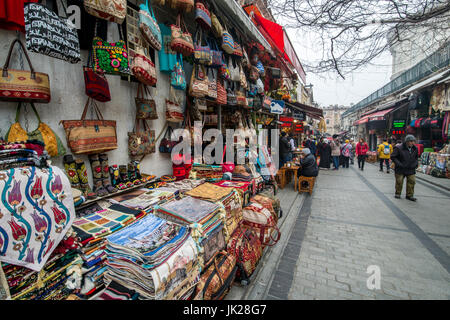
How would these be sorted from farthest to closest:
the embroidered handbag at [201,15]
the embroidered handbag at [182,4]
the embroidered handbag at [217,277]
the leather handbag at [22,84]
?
the embroidered handbag at [201,15]
the embroidered handbag at [182,4]
the embroidered handbag at [217,277]
the leather handbag at [22,84]

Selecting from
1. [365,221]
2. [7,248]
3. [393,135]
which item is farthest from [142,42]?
[393,135]

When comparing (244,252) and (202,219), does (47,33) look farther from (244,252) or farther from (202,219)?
(244,252)

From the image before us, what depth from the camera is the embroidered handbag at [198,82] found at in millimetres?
3754

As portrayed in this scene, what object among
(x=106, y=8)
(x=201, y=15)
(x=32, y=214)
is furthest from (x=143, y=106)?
(x=32, y=214)

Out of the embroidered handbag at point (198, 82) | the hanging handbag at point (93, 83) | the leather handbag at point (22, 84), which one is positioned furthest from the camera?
the embroidered handbag at point (198, 82)

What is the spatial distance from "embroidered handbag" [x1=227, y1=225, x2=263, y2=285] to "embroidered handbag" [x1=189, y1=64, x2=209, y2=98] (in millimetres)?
2624

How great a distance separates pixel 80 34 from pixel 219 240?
3.05m

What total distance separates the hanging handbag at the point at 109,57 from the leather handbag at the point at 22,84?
57 centimetres

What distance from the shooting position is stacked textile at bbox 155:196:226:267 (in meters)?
2.08

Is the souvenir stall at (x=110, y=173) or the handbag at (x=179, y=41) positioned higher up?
the handbag at (x=179, y=41)

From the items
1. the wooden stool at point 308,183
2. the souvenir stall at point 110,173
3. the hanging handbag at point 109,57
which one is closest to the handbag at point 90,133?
the souvenir stall at point 110,173

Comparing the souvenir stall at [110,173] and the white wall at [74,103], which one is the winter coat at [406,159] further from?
the white wall at [74,103]

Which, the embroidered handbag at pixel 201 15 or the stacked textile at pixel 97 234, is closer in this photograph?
the stacked textile at pixel 97 234
